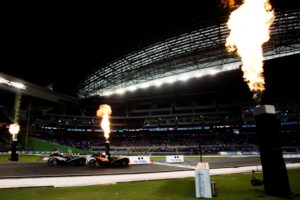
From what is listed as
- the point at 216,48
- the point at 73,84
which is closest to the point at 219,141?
the point at 216,48

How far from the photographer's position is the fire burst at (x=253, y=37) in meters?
8.42

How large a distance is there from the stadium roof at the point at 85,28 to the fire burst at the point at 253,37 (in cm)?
1330

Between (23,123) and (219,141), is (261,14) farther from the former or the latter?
(23,123)

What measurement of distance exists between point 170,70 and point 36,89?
2530cm

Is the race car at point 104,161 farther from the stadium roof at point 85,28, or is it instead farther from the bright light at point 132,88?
the bright light at point 132,88

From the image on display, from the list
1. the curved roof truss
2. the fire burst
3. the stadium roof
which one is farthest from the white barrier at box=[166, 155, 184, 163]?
the fire burst


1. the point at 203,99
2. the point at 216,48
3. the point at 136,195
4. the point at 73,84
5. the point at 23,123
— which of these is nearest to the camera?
the point at 136,195

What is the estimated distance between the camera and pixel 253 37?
335 inches

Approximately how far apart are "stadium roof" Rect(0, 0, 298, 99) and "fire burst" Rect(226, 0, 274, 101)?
43.6 feet

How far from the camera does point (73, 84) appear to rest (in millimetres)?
42406

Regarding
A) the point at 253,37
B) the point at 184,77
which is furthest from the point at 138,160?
the point at 184,77

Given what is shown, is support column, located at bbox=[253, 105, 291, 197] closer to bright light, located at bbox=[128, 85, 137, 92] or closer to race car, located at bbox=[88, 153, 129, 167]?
race car, located at bbox=[88, 153, 129, 167]

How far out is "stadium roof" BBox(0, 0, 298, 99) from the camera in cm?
1952

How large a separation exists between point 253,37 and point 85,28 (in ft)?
61.0
